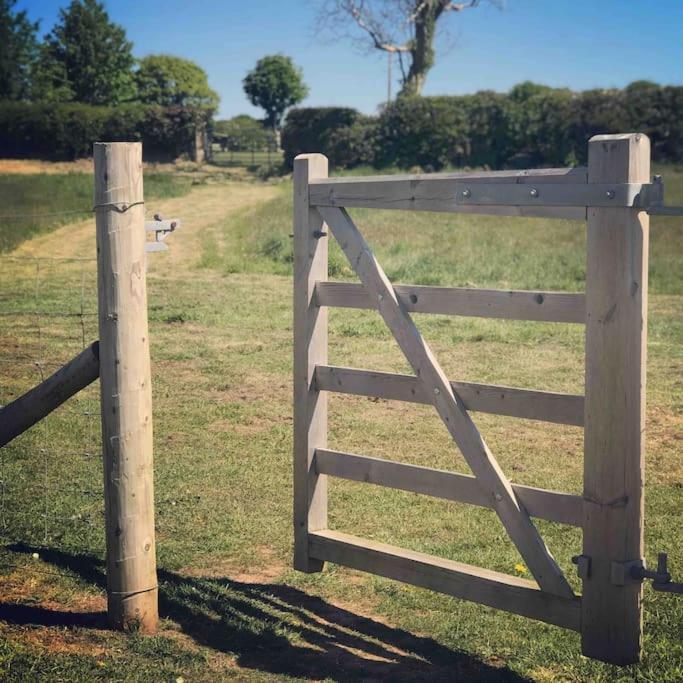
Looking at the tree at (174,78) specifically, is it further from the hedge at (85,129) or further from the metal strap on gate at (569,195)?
the metal strap on gate at (569,195)

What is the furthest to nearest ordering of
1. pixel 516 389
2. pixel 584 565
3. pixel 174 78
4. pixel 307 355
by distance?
1. pixel 174 78
2. pixel 307 355
3. pixel 516 389
4. pixel 584 565

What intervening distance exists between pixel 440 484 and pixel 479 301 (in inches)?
35.9

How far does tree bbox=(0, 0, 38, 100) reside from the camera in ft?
262

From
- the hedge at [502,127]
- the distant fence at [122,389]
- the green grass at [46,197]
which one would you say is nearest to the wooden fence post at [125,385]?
the distant fence at [122,389]

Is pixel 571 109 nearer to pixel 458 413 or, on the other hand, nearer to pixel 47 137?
pixel 47 137

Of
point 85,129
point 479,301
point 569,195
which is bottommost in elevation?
point 479,301

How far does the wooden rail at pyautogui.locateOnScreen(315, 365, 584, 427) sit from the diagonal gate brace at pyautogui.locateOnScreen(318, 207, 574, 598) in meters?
0.07

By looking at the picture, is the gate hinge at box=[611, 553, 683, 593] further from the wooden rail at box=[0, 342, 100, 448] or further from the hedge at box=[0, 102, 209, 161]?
the hedge at box=[0, 102, 209, 161]

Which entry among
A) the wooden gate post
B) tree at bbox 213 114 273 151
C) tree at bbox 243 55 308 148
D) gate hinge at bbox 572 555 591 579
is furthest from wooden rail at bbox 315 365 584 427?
tree at bbox 243 55 308 148

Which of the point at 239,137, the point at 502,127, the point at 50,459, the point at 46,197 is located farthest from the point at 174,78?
the point at 50,459

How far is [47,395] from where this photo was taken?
5047 millimetres

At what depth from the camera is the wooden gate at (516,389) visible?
406 centimetres

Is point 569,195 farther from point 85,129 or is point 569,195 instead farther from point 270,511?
point 85,129

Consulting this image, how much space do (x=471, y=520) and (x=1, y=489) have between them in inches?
124
